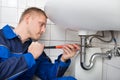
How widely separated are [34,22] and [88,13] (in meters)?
0.39

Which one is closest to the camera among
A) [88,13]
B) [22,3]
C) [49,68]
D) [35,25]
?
[88,13]

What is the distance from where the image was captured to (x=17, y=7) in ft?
4.27

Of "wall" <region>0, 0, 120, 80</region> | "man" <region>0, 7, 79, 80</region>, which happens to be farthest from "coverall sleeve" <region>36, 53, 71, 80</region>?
"wall" <region>0, 0, 120, 80</region>

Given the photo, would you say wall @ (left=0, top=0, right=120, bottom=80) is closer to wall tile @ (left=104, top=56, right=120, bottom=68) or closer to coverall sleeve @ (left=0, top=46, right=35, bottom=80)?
wall tile @ (left=104, top=56, right=120, bottom=68)

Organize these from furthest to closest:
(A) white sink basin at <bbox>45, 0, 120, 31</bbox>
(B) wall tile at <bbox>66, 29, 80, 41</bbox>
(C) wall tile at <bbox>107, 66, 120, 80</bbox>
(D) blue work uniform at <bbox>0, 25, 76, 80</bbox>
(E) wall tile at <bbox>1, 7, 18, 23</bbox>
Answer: (B) wall tile at <bbox>66, 29, 80, 41</bbox>
(E) wall tile at <bbox>1, 7, 18, 23</bbox>
(C) wall tile at <bbox>107, 66, 120, 80</bbox>
(D) blue work uniform at <bbox>0, 25, 76, 80</bbox>
(A) white sink basin at <bbox>45, 0, 120, 31</bbox>

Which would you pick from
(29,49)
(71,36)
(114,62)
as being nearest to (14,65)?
(29,49)

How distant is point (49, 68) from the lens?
1.20 meters

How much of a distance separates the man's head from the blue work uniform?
8cm

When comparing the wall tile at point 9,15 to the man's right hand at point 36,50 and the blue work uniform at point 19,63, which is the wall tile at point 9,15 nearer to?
the blue work uniform at point 19,63

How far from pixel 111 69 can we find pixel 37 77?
0.51m

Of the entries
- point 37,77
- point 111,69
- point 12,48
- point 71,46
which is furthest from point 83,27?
point 37,77

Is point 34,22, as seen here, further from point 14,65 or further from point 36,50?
point 14,65

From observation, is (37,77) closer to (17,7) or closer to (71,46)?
(71,46)

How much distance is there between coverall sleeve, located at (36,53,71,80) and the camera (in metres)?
1.12
